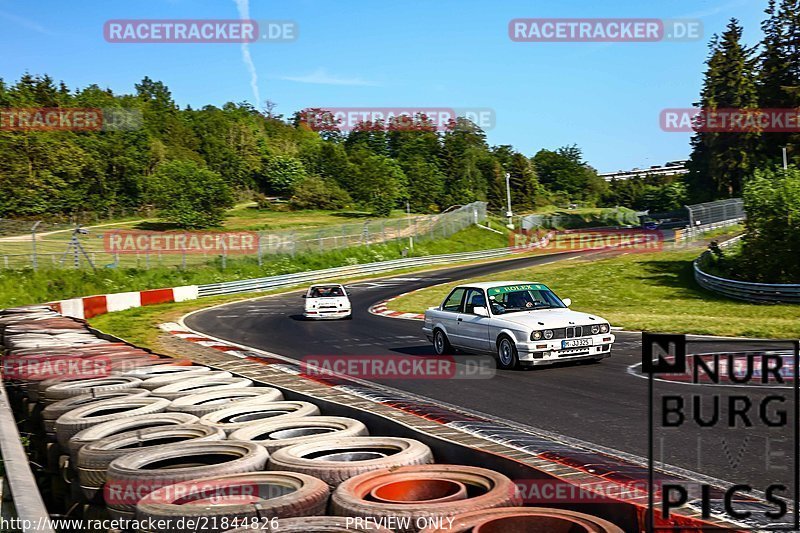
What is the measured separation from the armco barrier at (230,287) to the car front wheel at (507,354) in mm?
18813

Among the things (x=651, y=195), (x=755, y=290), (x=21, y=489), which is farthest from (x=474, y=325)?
(x=651, y=195)

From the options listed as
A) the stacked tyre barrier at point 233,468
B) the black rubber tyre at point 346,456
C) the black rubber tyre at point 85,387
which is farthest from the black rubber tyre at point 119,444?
the black rubber tyre at point 85,387

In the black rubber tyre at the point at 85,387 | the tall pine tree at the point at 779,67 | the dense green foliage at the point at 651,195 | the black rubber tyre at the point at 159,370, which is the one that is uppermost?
the tall pine tree at the point at 779,67

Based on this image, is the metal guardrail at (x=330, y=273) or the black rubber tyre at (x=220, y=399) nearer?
the black rubber tyre at (x=220, y=399)

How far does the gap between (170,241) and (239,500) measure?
65.5 meters

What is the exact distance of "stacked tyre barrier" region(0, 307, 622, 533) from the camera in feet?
12.9

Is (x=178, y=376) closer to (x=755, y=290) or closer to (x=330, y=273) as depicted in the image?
(x=755, y=290)

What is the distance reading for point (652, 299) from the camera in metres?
28.6

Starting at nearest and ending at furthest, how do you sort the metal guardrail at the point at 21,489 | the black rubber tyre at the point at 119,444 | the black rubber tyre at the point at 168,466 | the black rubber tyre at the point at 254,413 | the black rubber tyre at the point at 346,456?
the metal guardrail at the point at 21,489
the black rubber tyre at the point at 168,466
the black rubber tyre at the point at 346,456
the black rubber tyre at the point at 119,444
the black rubber tyre at the point at 254,413

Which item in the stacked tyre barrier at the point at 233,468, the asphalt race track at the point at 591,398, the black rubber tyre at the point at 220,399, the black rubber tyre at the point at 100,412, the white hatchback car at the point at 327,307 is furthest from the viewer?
the white hatchback car at the point at 327,307

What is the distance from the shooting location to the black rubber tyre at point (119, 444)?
213 inches

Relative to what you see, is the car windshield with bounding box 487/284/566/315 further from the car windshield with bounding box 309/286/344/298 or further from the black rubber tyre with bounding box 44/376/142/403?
the car windshield with bounding box 309/286/344/298

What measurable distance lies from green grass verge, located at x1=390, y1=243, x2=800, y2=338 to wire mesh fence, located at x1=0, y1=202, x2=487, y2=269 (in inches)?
648

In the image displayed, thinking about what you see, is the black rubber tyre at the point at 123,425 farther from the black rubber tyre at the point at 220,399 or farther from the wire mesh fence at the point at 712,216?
the wire mesh fence at the point at 712,216
